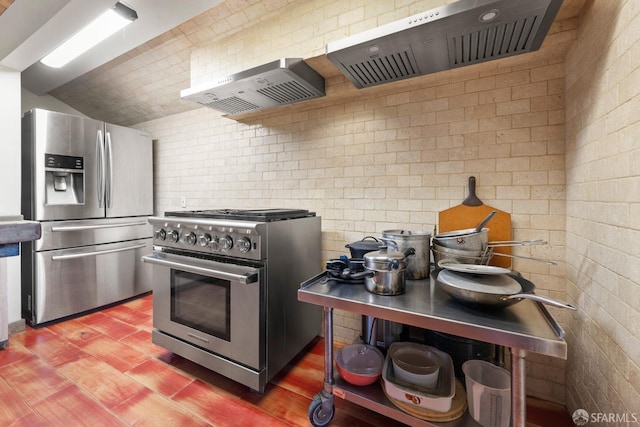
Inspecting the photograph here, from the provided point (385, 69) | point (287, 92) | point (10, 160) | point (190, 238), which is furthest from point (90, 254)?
point (385, 69)

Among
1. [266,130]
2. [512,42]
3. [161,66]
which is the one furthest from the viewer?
[161,66]

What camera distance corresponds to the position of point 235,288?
1624 mm

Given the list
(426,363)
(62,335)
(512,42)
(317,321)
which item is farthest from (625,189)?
(62,335)

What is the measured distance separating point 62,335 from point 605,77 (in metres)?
3.91

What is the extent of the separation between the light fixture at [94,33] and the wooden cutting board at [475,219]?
2.57 meters

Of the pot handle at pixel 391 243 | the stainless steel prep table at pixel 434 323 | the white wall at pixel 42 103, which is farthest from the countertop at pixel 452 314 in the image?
the white wall at pixel 42 103

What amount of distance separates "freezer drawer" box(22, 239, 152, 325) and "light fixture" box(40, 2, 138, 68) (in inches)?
70.9

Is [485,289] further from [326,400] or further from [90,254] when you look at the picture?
[90,254]

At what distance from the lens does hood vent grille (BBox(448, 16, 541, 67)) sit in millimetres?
1192

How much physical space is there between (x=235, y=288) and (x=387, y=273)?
0.93 meters

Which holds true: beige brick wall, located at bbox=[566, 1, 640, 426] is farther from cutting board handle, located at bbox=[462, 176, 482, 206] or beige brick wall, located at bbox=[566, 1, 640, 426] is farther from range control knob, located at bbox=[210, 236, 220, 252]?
range control knob, located at bbox=[210, 236, 220, 252]

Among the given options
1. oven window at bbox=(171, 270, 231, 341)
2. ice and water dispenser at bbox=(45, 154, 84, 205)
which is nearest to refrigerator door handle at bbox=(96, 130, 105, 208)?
ice and water dispenser at bbox=(45, 154, 84, 205)

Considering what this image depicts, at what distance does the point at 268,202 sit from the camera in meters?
2.55

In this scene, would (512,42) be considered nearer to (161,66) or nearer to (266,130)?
(266,130)
